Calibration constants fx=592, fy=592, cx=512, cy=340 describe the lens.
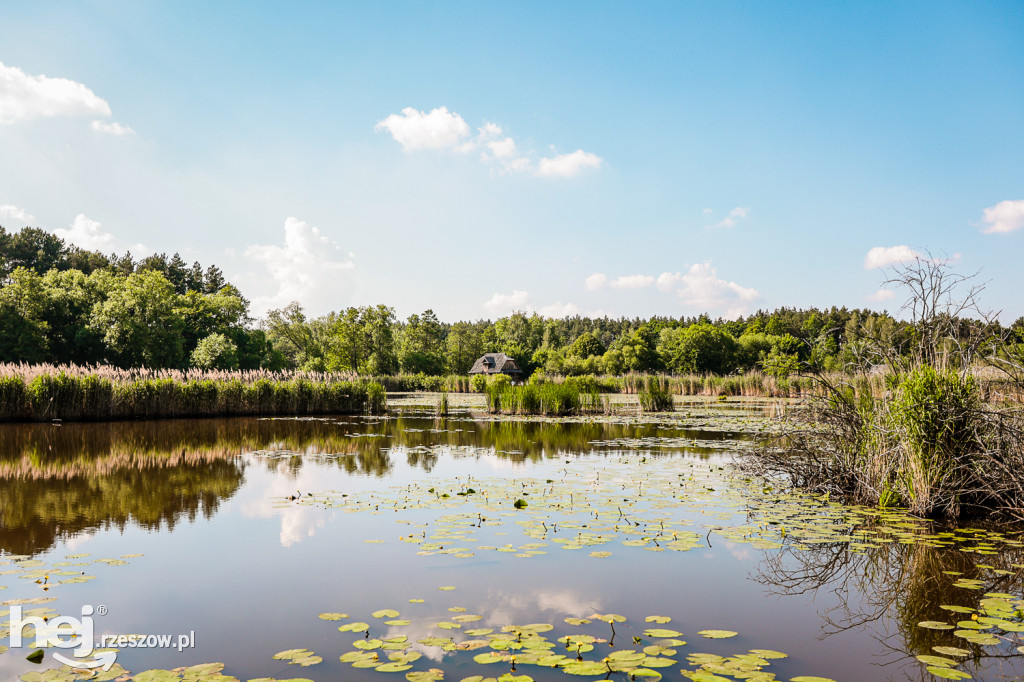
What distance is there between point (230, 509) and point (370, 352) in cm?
5379

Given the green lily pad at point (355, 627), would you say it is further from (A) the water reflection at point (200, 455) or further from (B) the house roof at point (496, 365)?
(B) the house roof at point (496, 365)

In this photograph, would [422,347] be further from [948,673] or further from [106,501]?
[948,673]

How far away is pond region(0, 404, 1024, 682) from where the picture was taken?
3448mm

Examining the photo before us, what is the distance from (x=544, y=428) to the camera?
59.4 ft

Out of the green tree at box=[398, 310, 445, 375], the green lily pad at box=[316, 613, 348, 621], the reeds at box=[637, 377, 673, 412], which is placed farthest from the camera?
the green tree at box=[398, 310, 445, 375]

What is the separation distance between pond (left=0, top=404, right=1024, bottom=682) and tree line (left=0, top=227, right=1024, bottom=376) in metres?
3.21

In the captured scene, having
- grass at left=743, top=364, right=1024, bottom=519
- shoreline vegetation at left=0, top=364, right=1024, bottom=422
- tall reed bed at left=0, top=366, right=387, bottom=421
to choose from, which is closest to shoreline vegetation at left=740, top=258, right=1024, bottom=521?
grass at left=743, top=364, right=1024, bottom=519

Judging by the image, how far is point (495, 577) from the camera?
4.88m

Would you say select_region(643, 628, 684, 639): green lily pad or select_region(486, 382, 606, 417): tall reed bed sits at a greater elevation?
select_region(486, 382, 606, 417): tall reed bed

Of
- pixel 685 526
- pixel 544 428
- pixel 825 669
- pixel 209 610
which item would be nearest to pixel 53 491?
pixel 209 610

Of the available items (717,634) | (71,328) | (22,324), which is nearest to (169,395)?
(717,634)

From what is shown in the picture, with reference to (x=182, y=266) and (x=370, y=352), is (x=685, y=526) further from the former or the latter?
(x=182, y=266)

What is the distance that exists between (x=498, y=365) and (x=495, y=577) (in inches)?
2570

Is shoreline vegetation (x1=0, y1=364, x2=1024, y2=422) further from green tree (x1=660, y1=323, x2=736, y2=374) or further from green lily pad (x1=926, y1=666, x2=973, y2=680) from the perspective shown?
green tree (x1=660, y1=323, x2=736, y2=374)
